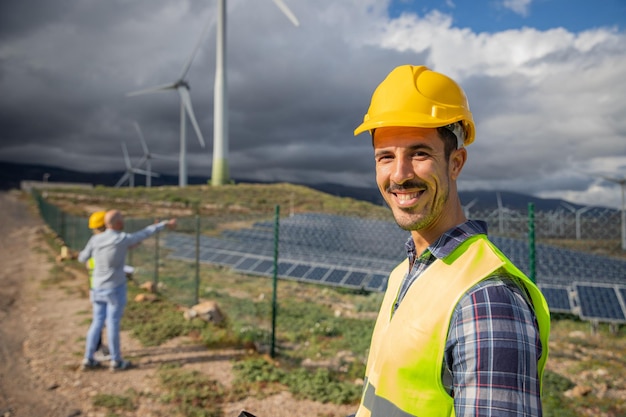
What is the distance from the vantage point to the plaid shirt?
1.06 m

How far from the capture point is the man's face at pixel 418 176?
1.45m

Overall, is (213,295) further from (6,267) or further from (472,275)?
(472,275)

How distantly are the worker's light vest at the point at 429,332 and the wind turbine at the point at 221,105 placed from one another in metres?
35.3

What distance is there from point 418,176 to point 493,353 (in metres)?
0.62

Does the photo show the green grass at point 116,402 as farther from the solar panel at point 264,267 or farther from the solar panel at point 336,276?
the solar panel at point 264,267

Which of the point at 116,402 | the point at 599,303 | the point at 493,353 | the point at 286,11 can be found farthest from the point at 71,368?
the point at 286,11

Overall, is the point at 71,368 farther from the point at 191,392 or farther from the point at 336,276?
the point at 336,276

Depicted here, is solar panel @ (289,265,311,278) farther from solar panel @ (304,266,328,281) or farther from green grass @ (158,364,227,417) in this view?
green grass @ (158,364,227,417)

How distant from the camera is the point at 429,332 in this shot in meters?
1.23

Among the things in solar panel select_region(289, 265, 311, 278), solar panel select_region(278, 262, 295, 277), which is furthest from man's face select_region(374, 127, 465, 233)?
solar panel select_region(278, 262, 295, 277)

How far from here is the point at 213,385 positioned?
546cm

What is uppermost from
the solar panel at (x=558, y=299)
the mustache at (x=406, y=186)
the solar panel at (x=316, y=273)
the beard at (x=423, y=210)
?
the mustache at (x=406, y=186)

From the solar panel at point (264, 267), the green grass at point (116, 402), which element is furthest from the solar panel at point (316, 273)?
the green grass at point (116, 402)

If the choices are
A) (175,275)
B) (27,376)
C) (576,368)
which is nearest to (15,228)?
(175,275)
